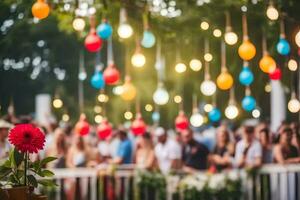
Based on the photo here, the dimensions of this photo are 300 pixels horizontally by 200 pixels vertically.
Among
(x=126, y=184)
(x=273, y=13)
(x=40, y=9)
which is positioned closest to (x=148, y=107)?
(x=126, y=184)

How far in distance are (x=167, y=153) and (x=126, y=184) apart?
1.08 m

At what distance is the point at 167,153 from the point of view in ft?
37.5

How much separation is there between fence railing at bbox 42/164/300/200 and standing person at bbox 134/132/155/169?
21 centimetres

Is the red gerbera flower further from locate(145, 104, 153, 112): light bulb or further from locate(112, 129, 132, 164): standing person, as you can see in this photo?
locate(145, 104, 153, 112): light bulb

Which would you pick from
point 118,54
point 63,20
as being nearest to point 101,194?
point 63,20

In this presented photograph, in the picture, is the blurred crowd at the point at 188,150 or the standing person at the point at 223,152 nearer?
the blurred crowd at the point at 188,150

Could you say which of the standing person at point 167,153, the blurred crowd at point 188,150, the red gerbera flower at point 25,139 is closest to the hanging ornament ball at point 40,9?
the blurred crowd at point 188,150

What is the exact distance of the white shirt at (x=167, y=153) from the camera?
11.3 metres

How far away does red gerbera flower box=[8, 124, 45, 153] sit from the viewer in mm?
4211

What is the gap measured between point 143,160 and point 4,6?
3510 millimetres

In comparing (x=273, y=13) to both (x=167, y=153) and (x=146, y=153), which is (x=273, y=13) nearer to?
(x=146, y=153)

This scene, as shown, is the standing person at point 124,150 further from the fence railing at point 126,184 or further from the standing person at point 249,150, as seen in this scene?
the standing person at point 249,150

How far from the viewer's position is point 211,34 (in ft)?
36.2

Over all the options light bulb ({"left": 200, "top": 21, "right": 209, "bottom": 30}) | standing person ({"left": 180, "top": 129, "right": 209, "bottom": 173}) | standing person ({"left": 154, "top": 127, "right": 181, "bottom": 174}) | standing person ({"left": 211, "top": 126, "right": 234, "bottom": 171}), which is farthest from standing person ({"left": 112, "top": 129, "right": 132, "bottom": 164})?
light bulb ({"left": 200, "top": 21, "right": 209, "bottom": 30})
